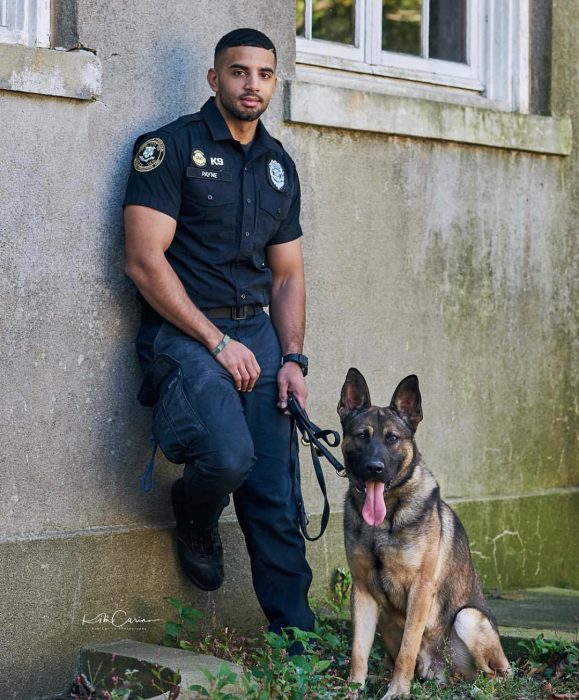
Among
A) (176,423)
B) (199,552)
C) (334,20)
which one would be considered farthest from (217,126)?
(334,20)

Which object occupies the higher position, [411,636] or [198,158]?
[198,158]

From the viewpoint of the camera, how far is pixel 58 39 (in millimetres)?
5379

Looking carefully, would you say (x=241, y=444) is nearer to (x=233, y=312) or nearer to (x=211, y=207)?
(x=233, y=312)

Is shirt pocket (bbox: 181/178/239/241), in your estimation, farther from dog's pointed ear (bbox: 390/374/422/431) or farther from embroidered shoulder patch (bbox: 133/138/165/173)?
dog's pointed ear (bbox: 390/374/422/431)

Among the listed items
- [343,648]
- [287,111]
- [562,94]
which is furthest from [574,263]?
[343,648]

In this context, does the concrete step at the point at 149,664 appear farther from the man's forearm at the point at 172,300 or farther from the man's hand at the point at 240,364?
the man's forearm at the point at 172,300

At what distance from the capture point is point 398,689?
4988mm

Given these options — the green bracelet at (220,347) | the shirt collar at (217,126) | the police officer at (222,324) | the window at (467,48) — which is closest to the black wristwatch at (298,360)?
the police officer at (222,324)

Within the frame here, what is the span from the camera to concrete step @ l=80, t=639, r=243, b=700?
15.3 feet

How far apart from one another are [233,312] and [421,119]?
2.03 metres

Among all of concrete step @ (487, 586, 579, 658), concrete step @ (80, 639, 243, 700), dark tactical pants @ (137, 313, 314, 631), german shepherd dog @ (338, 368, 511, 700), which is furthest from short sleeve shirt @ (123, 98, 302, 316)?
concrete step @ (487, 586, 579, 658)

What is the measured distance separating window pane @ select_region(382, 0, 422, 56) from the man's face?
3362 millimetres

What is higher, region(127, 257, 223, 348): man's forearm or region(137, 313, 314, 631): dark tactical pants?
region(127, 257, 223, 348): man's forearm

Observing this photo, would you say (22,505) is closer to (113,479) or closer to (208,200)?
(113,479)
